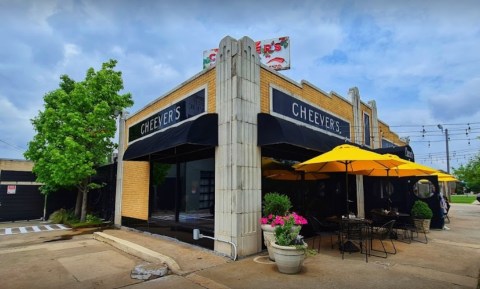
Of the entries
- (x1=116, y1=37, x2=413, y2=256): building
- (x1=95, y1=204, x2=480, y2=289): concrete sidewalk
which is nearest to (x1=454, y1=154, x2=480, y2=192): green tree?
(x1=116, y1=37, x2=413, y2=256): building

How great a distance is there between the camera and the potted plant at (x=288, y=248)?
577cm

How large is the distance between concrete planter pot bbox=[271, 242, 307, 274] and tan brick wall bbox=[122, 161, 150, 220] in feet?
22.4

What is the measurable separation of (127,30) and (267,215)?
5.13 m

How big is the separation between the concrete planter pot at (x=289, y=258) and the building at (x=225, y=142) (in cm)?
136

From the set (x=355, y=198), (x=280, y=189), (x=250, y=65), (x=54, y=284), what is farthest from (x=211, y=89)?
(x=355, y=198)

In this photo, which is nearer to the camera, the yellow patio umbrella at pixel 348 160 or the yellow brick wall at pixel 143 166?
the yellow patio umbrella at pixel 348 160

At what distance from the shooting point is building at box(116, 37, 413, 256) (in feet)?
23.9

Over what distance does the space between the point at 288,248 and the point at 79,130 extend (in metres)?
12.0

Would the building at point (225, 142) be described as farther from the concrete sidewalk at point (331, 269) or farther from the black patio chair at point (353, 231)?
the black patio chair at point (353, 231)

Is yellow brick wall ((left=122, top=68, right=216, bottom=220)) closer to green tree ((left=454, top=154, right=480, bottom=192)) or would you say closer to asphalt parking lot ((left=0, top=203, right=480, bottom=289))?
asphalt parking lot ((left=0, top=203, right=480, bottom=289))

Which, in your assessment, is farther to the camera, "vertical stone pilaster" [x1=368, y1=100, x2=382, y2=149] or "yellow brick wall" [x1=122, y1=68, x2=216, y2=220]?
"vertical stone pilaster" [x1=368, y1=100, x2=382, y2=149]

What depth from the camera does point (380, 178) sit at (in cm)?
1321

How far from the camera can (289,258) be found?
5766mm

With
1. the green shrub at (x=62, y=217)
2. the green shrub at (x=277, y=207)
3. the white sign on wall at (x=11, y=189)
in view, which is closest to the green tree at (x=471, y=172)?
the green shrub at (x=277, y=207)
